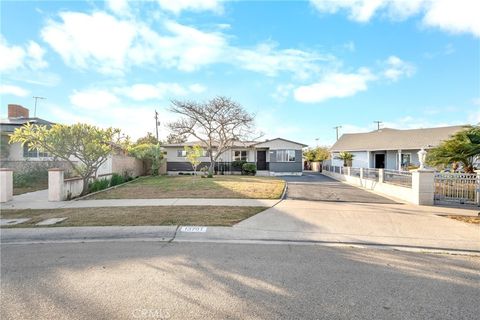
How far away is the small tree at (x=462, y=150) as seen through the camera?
411 inches

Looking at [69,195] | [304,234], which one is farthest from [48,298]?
[69,195]

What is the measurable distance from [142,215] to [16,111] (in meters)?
22.4

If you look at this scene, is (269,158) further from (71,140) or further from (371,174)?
(71,140)

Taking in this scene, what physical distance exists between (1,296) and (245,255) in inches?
137

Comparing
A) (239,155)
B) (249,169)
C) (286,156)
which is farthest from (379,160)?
(239,155)

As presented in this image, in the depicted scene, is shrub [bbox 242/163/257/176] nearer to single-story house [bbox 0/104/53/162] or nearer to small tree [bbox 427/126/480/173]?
single-story house [bbox 0/104/53/162]

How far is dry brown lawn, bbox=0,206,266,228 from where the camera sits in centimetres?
681

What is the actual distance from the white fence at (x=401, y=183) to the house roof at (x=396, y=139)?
11052mm

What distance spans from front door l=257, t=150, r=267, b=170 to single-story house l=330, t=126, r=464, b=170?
7.94 metres

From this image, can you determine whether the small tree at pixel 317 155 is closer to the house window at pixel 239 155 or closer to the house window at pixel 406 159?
the house window at pixel 406 159

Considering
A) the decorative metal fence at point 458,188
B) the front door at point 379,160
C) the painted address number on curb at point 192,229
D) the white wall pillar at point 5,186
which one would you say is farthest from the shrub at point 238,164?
the painted address number on curb at point 192,229

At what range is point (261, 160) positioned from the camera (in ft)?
93.6

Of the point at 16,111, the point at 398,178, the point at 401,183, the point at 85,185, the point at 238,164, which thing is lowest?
the point at 85,185

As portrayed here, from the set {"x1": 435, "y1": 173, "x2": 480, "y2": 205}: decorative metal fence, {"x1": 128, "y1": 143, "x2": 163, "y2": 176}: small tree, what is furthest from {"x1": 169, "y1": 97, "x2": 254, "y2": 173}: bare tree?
{"x1": 435, "y1": 173, "x2": 480, "y2": 205}: decorative metal fence
